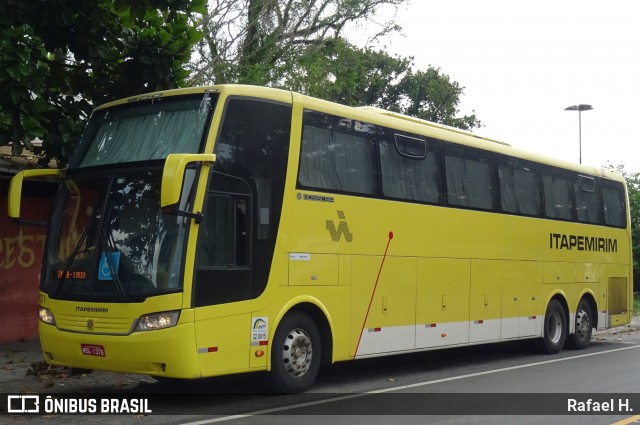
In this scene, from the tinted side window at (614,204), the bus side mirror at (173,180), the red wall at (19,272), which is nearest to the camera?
the bus side mirror at (173,180)

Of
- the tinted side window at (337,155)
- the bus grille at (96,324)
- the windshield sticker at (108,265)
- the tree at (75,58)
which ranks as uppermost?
the tree at (75,58)

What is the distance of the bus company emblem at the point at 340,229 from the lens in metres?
11.2

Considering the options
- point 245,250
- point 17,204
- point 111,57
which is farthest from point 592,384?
point 111,57

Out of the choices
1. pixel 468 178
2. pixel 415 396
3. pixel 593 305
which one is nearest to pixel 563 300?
pixel 593 305

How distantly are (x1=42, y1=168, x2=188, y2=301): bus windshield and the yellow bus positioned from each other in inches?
0.7

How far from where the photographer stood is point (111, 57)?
13648 mm

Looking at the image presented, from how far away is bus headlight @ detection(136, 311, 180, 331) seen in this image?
9.05 meters

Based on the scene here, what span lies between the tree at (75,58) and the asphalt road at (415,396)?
153 inches

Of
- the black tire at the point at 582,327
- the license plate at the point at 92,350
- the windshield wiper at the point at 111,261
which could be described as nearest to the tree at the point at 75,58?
the windshield wiper at the point at 111,261

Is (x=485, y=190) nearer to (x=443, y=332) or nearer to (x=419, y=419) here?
(x=443, y=332)

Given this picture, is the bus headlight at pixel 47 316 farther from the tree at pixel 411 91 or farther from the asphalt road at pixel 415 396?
the tree at pixel 411 91

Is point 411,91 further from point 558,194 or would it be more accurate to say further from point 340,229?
point 340,229

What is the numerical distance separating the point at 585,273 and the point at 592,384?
6.52m

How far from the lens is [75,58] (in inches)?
541
